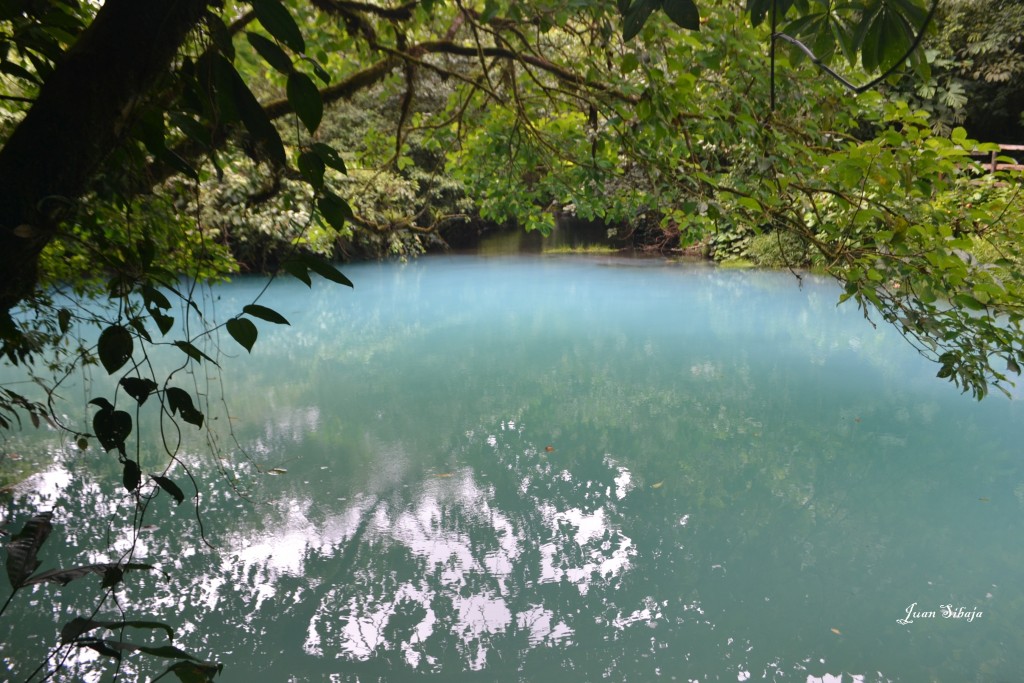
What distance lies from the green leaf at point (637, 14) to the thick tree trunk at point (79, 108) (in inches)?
17.1

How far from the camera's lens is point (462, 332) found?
22.0ft

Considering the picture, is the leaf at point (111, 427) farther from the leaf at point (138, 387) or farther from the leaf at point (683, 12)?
the leaf at point (683, 12)

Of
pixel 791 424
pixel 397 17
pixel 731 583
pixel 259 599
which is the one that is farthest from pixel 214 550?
pixel 791 424

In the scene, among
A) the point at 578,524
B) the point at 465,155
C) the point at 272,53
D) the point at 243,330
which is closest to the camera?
the point at 272,53

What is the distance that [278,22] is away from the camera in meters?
0.59

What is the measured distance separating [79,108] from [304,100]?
25 centimetres

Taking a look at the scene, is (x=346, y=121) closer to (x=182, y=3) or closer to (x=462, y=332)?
(x=462, y=332)

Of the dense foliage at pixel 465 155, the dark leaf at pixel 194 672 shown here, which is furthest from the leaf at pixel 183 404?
the dark leaf at pixel 194 672

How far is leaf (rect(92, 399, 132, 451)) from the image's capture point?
755 mm

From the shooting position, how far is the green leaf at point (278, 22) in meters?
0.58

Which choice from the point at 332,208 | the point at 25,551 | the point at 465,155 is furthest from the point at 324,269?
the point at 465,155

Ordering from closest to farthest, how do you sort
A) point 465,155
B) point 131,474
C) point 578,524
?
1. point 131,474
2. point 578,524
3. point 465,155

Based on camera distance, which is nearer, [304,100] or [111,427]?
[304,100]

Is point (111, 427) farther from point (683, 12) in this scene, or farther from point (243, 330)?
point (683, 12)
